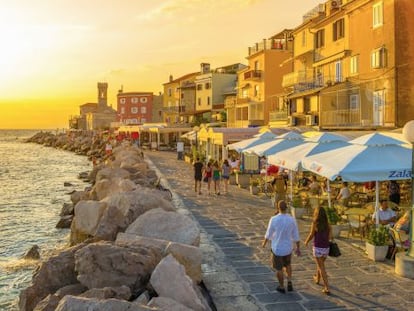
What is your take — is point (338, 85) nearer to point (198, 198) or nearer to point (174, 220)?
point (198, 198)

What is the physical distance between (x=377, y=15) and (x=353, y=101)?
18.9 ft

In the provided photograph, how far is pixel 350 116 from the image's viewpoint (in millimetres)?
29328

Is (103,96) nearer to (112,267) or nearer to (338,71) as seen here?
(338,71)

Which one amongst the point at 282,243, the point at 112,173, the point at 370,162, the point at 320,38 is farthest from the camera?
the point at 320,38

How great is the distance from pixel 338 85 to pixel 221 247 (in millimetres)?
23014

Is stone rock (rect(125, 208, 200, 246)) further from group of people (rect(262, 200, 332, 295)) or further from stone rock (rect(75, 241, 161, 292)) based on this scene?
group of people (rect(262, 200, 332, 295))

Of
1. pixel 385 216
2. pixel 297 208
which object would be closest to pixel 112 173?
pixel 297 208

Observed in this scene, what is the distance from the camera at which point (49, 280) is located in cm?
823

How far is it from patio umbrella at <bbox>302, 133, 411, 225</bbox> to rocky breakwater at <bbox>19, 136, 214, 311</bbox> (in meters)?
3.43

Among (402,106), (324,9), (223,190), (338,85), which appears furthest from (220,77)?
(223,190)

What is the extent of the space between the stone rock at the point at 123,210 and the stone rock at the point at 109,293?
3.53 m

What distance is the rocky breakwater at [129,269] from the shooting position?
6.52 m

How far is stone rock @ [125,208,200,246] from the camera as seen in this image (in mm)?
9562

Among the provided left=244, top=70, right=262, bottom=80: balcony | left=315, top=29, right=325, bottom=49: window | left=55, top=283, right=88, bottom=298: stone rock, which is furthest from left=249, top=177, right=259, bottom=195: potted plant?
left=244, top=70, right=262, bottom=80: balcony
